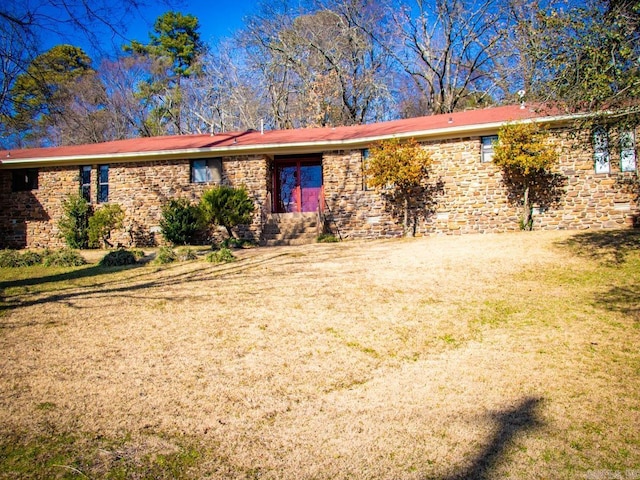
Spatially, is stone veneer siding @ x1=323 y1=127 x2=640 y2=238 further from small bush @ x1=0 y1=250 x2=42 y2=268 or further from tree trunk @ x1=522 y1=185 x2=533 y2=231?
small bush @ x1=0 y1=250 x2=42 y2=268

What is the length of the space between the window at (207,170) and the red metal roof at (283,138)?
59 cm

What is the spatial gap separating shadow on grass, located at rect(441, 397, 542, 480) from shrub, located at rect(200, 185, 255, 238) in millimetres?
11136

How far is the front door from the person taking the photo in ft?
54.2

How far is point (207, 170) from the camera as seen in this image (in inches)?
619

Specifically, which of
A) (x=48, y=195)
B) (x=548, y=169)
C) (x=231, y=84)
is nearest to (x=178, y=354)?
(x=548, y=169)

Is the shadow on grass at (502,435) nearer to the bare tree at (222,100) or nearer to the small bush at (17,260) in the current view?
the small bush at (17,260)

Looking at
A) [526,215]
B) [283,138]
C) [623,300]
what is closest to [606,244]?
[623,300]

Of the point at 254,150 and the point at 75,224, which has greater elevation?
the point at 254,150

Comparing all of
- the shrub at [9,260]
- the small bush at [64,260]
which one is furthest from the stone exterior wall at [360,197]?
the shrub at [9,260]

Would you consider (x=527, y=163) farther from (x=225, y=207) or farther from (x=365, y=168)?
(x=225, y=207)

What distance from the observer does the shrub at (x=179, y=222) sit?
14.3 m

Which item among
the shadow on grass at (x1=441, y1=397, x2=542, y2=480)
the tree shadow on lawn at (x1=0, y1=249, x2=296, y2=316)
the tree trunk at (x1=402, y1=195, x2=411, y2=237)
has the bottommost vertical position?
the shadow on grass at (x1=441, y1=397, x2=542, y2=480)

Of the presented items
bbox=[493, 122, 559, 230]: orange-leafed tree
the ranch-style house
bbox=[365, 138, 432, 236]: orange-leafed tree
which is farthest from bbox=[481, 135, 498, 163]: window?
bbox=[365, 138, 432, 236]: orange-leafed tree

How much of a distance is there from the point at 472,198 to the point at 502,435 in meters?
11.6
